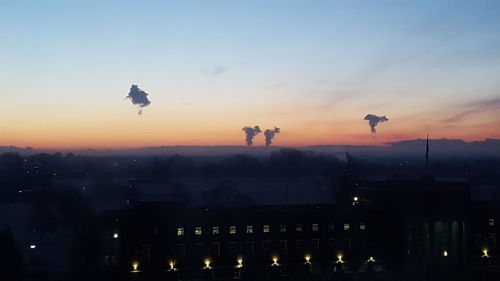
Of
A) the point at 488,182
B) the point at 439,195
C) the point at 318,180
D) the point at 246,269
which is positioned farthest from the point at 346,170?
the point at 246,269

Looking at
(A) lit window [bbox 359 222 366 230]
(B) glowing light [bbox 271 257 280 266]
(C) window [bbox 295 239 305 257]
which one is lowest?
(B) glowing light [bbox 271 257 280 266]

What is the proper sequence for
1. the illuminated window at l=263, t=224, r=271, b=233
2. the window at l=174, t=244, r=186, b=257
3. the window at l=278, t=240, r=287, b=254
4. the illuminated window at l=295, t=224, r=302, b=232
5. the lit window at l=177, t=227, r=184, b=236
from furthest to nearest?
the illuminated window at l=295, t=224, r=302, b=232
the illuminated window at l=263, t=224, r=271, b=233
the window at l=278, t=240, r=287, b=254
the lit window at l=177, t=227, r=184, b=236
the window at l=174, t=244, r=186, b=257

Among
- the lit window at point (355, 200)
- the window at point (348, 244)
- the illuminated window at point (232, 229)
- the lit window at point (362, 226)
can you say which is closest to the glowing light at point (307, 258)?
the window at point (348, 244)

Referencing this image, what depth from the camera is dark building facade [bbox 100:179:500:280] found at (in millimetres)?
47125

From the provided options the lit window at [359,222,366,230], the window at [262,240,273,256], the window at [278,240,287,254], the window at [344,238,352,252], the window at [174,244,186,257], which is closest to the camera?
the window at [174,244,186,257]

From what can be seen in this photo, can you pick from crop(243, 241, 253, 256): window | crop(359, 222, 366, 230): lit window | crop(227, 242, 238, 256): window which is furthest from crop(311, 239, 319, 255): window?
crop(227, 242, 238, 256): window

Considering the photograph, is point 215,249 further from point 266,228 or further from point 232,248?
point 266,228

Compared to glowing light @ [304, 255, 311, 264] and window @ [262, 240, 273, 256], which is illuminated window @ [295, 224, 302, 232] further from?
window @ [262, 240, 273, 256]

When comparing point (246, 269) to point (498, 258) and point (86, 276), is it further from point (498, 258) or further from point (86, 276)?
point (498, 258)

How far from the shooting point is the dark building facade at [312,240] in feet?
155

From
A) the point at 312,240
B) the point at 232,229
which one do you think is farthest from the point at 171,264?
the point at 312,240

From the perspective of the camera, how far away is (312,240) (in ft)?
169

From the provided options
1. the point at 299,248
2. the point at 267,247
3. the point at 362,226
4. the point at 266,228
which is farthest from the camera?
the point at 362,226

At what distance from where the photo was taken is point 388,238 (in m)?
53.4
